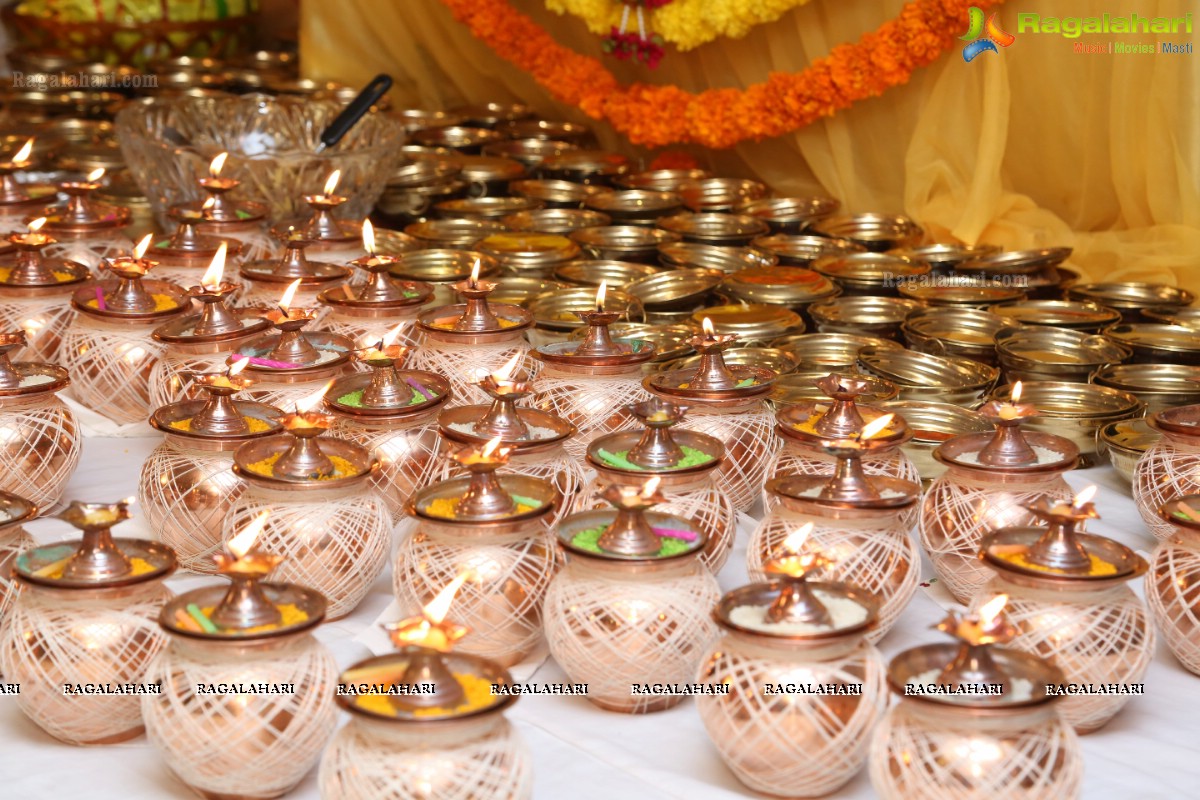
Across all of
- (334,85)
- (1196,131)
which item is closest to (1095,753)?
(1196,131)

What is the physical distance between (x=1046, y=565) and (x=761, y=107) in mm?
1962

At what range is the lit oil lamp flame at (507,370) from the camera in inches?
53.5

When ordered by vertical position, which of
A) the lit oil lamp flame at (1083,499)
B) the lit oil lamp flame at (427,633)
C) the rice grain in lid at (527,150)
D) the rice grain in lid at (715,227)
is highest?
the rice grain in lid at (527,150)

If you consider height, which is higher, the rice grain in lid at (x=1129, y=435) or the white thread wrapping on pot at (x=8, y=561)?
the rice grain in lid at (x=1129, y=435)

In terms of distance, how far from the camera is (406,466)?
4.90ft

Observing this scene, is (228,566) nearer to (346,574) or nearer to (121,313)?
(346,574)

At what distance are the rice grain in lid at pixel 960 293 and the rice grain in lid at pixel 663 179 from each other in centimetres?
79

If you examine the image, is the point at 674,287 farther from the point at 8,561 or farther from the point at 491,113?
the point at 491,113

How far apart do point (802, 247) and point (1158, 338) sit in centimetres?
66

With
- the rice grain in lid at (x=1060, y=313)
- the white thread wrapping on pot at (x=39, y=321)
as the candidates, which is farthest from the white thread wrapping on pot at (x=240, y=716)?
the rice grain in lid at (x=1060, y=313)

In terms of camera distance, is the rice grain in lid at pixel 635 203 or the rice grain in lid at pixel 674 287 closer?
the rice grain in lid at pixel 674 287

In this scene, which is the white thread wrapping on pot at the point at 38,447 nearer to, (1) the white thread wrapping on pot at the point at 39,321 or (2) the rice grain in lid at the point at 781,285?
(1) the white thread wrapping on pot at the point at 39,321

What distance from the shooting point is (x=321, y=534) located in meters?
1.31

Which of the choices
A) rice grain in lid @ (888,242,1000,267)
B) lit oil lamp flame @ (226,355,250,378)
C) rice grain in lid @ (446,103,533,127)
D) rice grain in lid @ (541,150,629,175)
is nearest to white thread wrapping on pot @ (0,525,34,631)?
lit oil lamp flame @ (226,355,250,378)
